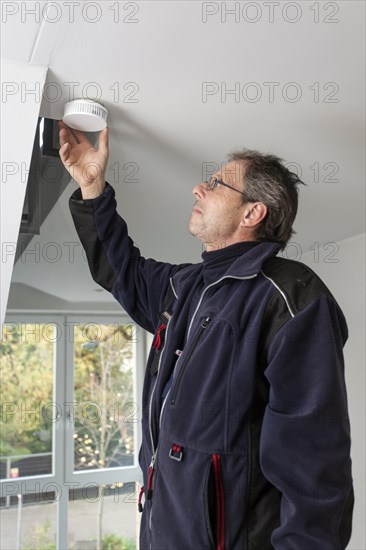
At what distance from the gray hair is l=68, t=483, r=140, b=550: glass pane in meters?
4.85

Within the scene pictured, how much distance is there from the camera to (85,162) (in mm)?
1492

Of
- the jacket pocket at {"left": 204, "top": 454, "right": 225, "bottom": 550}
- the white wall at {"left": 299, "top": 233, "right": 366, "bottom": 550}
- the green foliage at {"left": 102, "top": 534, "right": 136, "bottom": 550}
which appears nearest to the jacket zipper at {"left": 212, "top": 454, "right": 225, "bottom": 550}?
the jacket pocket at {"left": 204, "top": 454, "right": 225, "bottom": 550}

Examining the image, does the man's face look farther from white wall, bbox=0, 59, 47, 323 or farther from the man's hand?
white wall, bbox=0, 59, 47, 323

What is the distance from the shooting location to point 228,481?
1.05 metres

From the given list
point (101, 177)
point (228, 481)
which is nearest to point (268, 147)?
point (101, 177)

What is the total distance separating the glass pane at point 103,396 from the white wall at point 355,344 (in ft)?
10.5

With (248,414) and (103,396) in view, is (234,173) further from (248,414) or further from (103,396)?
(103,396)

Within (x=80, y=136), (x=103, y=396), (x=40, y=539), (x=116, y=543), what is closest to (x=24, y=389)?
(x=103, y=396)

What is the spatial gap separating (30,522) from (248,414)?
5053 millimetres

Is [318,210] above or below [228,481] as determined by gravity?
above

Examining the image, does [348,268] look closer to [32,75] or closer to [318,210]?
[318,210]

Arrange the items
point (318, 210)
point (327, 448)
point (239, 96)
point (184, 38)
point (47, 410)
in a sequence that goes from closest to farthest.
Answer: point (327, 448), point (184, 38), point (239, 96), point (318, 210), point (47, 410)

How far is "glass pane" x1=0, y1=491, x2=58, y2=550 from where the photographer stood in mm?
5301

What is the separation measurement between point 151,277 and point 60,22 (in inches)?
27.1
